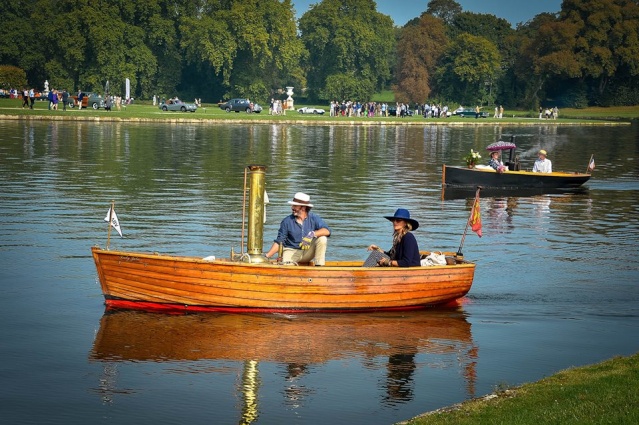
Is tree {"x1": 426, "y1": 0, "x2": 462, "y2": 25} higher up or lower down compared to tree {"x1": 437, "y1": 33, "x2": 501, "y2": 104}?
higher up

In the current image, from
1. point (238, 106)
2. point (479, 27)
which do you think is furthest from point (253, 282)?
point (479, 27)

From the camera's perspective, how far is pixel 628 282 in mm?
21531

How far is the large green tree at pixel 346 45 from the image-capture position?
5851 inches

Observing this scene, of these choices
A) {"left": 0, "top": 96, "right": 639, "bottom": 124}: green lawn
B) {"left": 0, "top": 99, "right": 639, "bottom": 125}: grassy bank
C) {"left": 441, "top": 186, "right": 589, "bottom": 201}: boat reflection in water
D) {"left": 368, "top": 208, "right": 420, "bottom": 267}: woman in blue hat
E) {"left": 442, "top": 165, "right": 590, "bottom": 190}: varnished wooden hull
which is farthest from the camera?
{"left": 0, "top": 96, "right": 639, "bottom": 124}: green lawn

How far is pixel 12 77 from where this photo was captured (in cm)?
11125

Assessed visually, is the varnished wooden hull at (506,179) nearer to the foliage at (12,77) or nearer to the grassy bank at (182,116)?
the grassy bank at (182,116)

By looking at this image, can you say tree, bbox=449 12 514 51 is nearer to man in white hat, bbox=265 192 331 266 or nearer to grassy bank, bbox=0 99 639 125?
grassy bank, bbox=0 99 639 125

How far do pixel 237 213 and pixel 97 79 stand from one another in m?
91.8

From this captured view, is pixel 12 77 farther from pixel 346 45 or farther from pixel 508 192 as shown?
pixel 508 192

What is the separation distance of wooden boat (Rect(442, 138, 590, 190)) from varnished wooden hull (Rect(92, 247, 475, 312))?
2166cm

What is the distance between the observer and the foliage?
4350 inches

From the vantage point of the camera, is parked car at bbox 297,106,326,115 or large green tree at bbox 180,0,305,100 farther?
parked car at bbox 297,106,326,115

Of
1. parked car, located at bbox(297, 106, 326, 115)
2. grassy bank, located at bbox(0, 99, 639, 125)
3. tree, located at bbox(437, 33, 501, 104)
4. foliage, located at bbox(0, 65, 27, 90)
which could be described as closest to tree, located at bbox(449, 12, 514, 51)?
tree, located at bbox(437, 33, 501, 104)

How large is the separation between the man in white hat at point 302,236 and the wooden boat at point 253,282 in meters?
0.35
